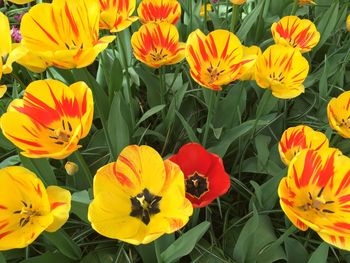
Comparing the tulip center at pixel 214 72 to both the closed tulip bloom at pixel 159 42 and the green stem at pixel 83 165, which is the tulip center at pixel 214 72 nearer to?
the closed tulip bloom at pixel 159 42

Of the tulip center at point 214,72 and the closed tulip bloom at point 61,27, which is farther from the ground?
the closed tulip bloom at point 61,27

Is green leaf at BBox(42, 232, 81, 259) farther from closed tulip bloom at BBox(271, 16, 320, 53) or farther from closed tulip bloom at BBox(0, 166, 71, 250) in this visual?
closed tulip bloom at BBox(271, 16, 320, 53)

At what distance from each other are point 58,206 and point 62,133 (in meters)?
0.14

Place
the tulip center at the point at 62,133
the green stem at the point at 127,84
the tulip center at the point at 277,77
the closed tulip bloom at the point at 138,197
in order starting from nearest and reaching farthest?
the closed tulip bloom at the point at 138,197
the tulip center at the point at 62,133
the tulip center at the point at 277,77
the green stem at the point at 127,84

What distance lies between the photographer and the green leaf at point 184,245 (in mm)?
748

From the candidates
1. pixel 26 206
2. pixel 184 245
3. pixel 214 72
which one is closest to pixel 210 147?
pixel 214 72

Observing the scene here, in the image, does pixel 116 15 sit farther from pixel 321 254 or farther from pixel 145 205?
pixel 321 254

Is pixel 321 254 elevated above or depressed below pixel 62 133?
below

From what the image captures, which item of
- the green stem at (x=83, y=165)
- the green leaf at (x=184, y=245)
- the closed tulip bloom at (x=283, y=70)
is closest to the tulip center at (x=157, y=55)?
the closed tulip bloom at (x=283, y=70)

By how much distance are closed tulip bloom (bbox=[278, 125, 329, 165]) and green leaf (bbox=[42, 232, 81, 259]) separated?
446mm

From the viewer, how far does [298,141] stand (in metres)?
0.88

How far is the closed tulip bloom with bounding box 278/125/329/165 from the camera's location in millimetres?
861

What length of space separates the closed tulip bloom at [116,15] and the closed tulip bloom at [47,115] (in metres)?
0.26

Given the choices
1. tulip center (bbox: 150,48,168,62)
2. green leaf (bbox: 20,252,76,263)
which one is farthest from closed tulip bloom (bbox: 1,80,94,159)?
tulip center (bbox: 150,48,168,62)
